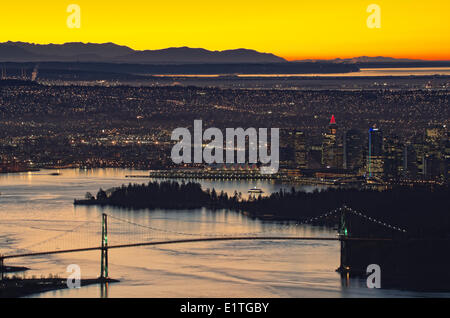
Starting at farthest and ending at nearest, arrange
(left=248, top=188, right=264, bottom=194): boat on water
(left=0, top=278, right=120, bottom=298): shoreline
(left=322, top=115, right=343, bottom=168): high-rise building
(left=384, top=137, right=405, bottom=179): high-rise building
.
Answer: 1. (left=322, top=115, right=343, bottom=168): high-rise building
2. (left=384, top=137, right=405, bottom=179): high-rise building
3. (left=248, top=188, right=264, bottom=194): boat on water
4. (left=0, top=278, right=120, bottom=298): shoreline

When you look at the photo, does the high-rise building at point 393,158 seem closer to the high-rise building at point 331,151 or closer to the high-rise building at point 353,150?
the high-rise building at point 353,150

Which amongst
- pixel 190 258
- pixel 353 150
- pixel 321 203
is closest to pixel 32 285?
Result: pixel 190 258

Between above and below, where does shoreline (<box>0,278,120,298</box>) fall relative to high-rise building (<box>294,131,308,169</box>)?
above

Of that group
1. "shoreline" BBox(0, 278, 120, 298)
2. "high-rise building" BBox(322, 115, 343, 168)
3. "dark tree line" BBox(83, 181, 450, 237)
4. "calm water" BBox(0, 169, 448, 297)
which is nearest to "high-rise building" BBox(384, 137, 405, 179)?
"high-rise building" BBox(322, 115, 343, 168)

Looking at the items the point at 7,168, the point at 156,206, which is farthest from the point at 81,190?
the point at 7,168

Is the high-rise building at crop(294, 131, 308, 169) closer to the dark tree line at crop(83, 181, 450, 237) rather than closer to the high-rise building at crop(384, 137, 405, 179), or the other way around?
the high-rise building at crop(384, 137, 405, 179)

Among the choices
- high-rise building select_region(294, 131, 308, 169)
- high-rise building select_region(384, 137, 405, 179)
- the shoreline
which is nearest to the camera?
the shoreline

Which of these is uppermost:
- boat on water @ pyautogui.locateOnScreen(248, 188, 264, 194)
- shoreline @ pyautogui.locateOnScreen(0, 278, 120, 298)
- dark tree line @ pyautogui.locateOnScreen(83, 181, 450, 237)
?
shoreline @ pyautogui.locateOnScreen(0, 278, 120, 298)
